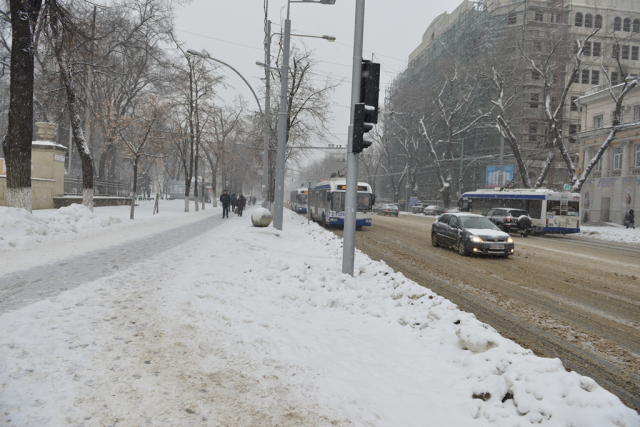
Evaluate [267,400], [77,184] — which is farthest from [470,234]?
[77,184]

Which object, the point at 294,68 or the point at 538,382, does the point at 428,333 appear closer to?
the point at 538,382

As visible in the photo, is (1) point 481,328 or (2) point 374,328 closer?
(1) point 481,328

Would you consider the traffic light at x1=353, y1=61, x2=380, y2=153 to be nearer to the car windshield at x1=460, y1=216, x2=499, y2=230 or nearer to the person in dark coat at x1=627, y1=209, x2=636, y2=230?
the car windshield at x1=460, y1=216, x2=499, y2=230

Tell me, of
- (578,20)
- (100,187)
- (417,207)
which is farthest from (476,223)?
(578,20)

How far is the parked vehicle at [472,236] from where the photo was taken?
13.4m

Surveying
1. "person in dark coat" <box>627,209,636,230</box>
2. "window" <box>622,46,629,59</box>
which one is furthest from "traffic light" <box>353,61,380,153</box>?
"window" <box>622,46,629,59</box>

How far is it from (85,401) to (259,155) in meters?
33.9

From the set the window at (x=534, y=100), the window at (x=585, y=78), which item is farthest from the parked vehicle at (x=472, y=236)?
the window at (x=585, y=78)

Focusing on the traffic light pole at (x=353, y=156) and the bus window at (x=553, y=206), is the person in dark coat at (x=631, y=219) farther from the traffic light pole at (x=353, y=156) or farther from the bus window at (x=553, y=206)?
the traffic light pole at (x=353, y=156)

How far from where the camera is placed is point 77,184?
26391mm

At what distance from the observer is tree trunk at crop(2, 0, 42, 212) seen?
1295 cm

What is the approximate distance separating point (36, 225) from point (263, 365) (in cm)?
1136

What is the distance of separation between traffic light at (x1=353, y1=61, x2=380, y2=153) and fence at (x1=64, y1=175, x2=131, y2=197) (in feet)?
76.0

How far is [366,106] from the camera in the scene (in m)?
7.74
